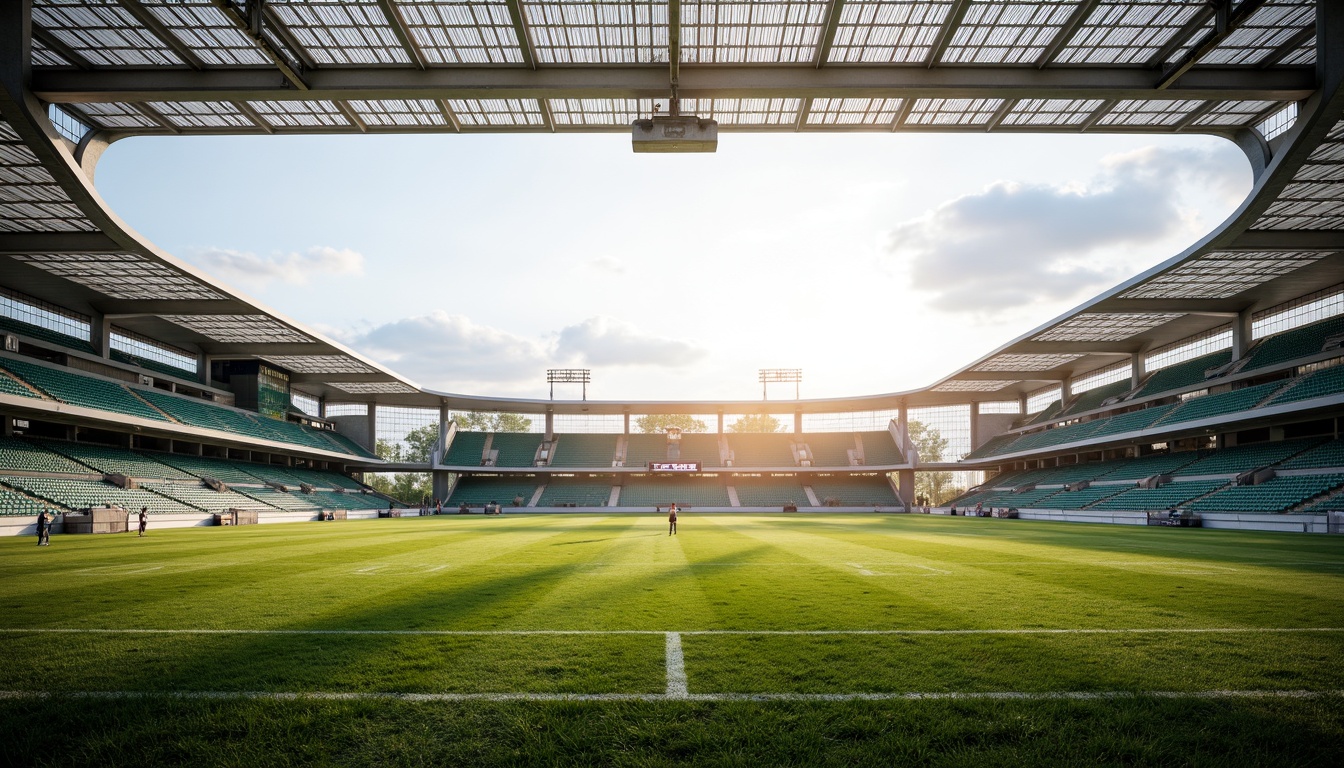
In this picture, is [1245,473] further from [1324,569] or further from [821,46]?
[821,46]

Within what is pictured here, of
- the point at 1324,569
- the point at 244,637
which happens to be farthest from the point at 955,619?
the point at 1324,569

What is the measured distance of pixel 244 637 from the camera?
26.6 feet

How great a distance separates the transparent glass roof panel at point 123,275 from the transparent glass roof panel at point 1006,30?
38.4 m

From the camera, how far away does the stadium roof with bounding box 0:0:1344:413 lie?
1686 cm

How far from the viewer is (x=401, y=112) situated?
2078 centimetres

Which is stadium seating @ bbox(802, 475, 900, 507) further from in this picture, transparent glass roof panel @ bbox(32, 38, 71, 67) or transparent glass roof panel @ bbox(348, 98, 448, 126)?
transparent glass roof panel @ bbox(32, 38, 71, 67)

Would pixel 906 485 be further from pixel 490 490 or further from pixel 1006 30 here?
pixel 1006 30

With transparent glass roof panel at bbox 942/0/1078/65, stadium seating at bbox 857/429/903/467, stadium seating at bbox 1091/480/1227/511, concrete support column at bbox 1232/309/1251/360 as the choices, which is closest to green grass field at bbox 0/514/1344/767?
transparent glass roof panel at bbox 942/0/1078/65

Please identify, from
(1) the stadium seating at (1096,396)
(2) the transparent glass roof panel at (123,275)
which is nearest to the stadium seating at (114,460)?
(2) the transparent glass roof panel at (123,275)

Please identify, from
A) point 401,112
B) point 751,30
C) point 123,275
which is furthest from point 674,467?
Answer: point 751,30

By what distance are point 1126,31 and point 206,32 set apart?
24.7 metres

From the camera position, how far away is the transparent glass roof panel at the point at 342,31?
16.5 m

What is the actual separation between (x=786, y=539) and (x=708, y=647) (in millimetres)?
18166

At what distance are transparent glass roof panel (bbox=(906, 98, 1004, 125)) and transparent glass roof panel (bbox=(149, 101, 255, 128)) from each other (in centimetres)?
2186
